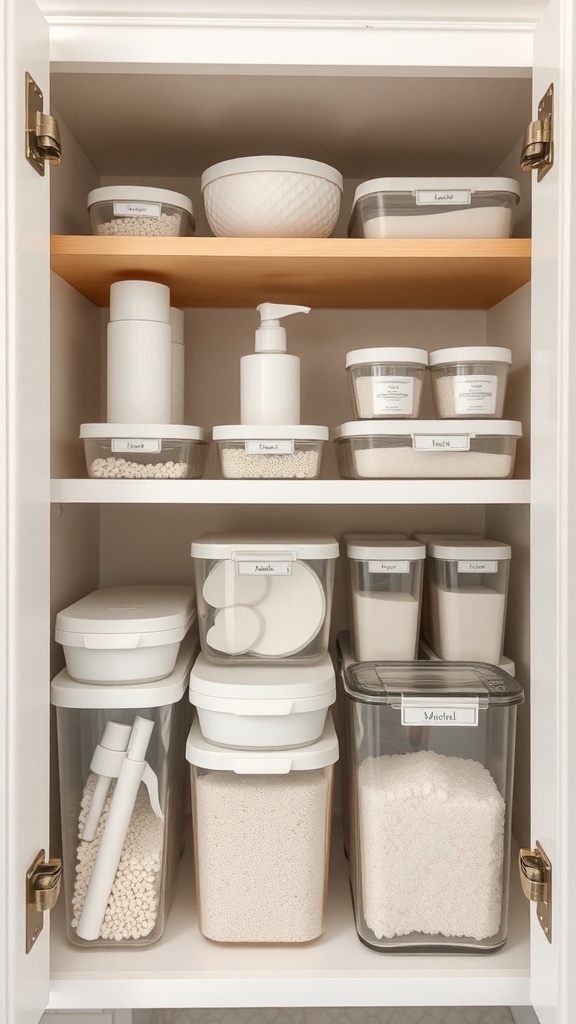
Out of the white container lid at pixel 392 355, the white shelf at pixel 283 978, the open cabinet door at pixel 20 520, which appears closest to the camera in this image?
the open cabinet door at pixel 20 520

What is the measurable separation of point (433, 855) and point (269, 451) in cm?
52

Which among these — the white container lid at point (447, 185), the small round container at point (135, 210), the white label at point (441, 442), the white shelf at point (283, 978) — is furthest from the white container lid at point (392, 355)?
the white shelf at point (283, 978)

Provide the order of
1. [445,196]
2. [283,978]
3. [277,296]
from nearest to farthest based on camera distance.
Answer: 1. [283,978]
2. [445,196]
3. [277,296]

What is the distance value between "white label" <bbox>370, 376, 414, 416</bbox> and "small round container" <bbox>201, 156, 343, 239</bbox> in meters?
0.22

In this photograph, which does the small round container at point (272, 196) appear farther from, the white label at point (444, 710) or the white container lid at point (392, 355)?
the white label at point (444, 710)

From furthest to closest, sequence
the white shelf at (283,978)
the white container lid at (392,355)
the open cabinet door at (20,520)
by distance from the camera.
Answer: the white container lid at (392,355) < the white shelf at (283,978) < the open cabinet door at (20,520)

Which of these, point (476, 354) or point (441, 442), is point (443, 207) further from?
point (441, 442)

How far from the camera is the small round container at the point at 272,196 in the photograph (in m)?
0.95

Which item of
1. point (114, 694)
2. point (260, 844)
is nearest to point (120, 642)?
point (114, 694)

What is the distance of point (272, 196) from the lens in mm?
951

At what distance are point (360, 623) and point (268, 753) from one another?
0.23 meters

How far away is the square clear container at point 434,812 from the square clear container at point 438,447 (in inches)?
10.4

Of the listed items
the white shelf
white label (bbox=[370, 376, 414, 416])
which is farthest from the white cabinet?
white label (bbox=[370, 376, 414, 416])

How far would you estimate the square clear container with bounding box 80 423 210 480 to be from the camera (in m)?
0.93
